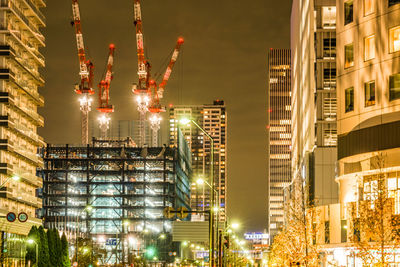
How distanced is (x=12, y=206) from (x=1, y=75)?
66.3 feet

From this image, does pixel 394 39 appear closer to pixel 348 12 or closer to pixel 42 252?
pixel 348 12

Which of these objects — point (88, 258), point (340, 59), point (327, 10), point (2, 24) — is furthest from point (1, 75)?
point (340, 59)

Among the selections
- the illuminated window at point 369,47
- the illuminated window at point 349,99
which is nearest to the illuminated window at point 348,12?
the illuminated window at point 369,47

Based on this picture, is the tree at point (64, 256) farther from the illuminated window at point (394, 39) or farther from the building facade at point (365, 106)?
the illuminated window at point (394, 39)

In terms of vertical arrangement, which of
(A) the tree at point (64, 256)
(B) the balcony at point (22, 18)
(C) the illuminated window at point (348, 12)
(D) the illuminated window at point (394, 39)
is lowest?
(A) the tree at point (64, 256)

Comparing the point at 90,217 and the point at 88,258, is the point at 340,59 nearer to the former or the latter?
the point at 88,258

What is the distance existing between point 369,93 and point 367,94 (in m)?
0.28

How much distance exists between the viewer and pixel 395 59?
5188cm

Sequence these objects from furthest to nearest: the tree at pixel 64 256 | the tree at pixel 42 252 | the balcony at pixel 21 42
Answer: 1. the balcony at pixel 21 42
2. the tree at pixel 64 256
3. the tree at pixel 42 252

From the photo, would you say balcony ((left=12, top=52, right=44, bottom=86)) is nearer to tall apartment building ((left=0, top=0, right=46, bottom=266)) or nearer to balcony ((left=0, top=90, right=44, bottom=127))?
tall apartment building ((left=0, top=0, right=46, bottom=266))

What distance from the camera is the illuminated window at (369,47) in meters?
55.0

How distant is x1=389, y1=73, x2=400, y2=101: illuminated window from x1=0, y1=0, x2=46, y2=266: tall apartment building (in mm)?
53985

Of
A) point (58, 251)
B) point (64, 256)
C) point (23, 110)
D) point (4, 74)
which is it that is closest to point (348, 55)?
point (58, 251)

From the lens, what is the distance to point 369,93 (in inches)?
2164
